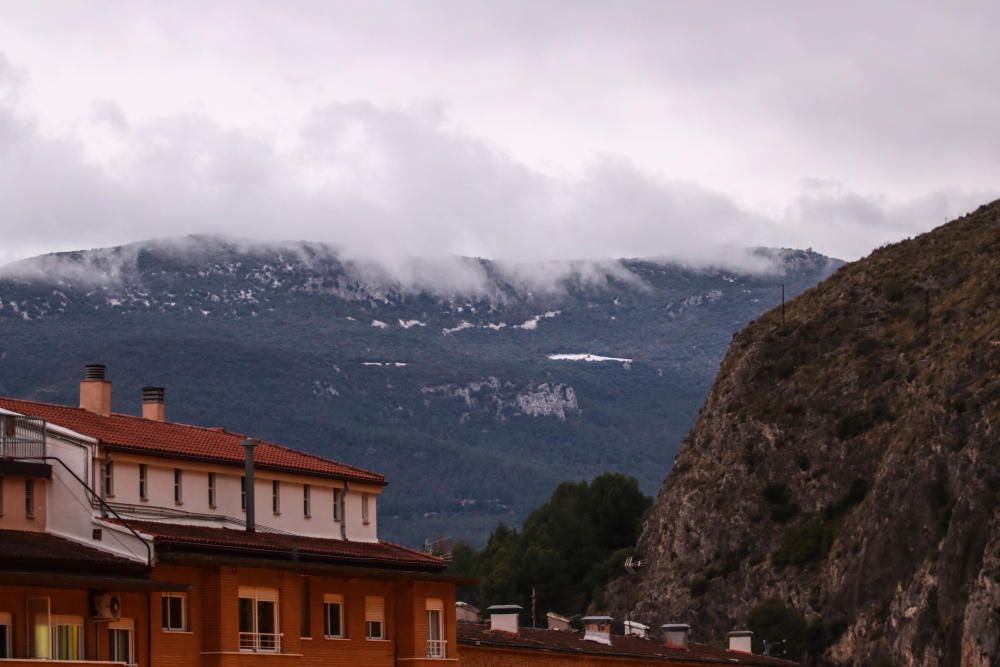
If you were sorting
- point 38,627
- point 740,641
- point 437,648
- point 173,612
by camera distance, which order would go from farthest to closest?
point 740,641, point 437,648, point 173,612, point 38,627

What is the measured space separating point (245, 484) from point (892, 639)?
367 ft

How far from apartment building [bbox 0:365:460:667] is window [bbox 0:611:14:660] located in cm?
6

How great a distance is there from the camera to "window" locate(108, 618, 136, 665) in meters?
62.6

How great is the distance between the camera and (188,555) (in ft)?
218

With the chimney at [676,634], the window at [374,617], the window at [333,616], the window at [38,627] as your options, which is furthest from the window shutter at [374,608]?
the chimney at [676,634]

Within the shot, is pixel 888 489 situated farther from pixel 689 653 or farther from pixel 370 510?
pixel 370 510

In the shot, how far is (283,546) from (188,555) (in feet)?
26.5

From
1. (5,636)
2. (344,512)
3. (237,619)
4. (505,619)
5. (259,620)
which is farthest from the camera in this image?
(505,619)

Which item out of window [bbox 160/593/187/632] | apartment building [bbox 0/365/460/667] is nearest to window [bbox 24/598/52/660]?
apartment building [bbox 0/365/460/667]

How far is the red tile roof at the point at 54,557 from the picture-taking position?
59031 mm

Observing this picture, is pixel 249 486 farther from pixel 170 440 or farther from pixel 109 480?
pixel 109 480

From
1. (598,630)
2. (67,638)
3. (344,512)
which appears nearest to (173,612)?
(67,638)

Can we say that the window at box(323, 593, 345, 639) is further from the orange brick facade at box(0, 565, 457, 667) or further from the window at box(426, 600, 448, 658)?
the window at box(426, 600, 448, 658)

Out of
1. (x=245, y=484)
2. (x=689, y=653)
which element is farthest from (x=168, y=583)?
(x=689, y=653)
